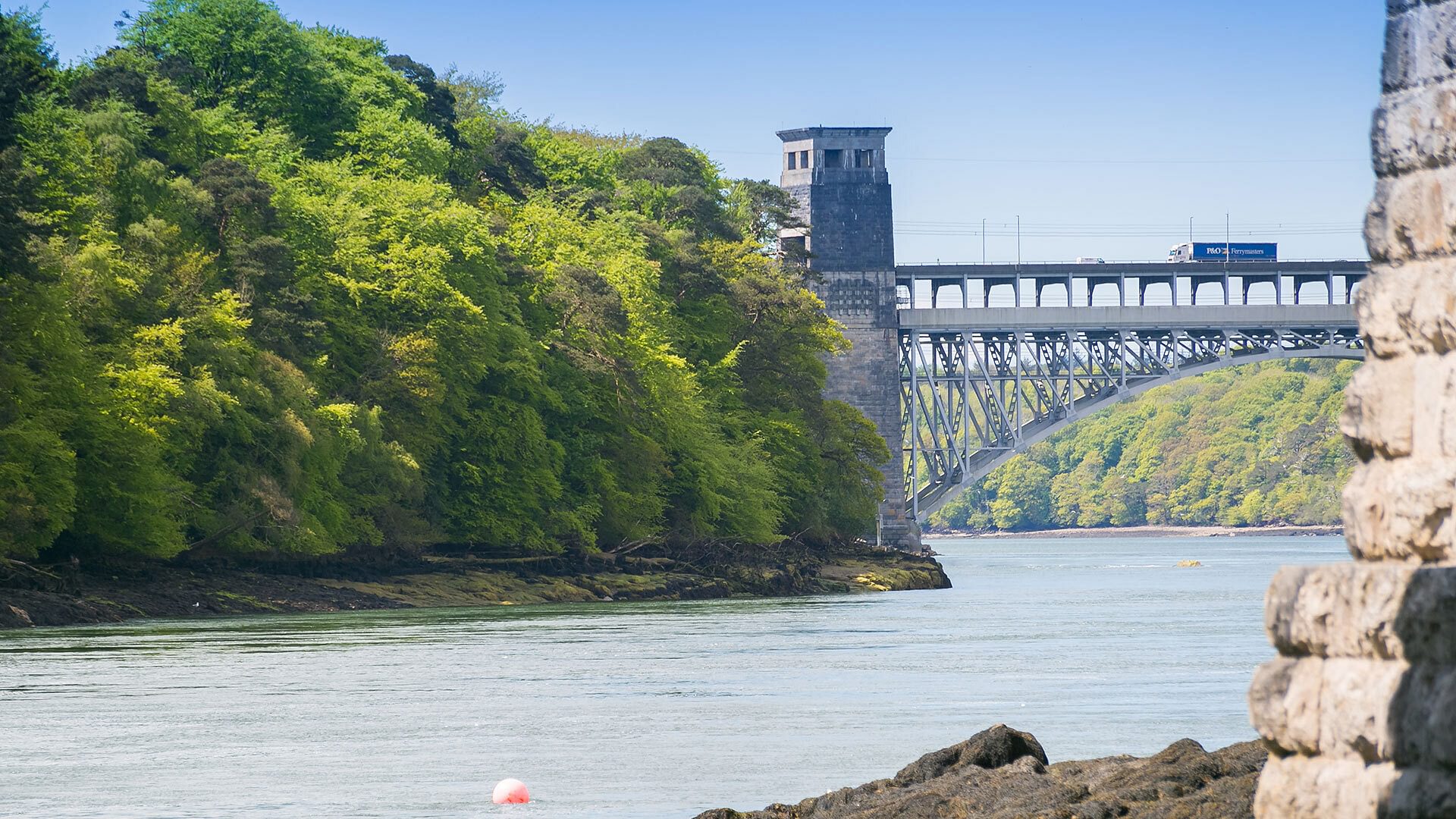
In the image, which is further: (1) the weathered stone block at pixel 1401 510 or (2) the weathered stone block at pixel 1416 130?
(2) the weathered stone block at pixel 1416 130

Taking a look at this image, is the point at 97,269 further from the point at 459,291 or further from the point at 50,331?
the point at 459,291

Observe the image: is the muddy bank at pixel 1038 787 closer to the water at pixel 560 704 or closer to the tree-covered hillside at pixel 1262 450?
the water at pixel 560 704

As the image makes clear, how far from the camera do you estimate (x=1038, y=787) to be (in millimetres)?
13930

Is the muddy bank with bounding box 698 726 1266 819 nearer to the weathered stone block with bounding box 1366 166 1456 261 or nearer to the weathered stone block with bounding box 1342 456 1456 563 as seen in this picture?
the weathered stone block with bounding box 1342 456 1456 563

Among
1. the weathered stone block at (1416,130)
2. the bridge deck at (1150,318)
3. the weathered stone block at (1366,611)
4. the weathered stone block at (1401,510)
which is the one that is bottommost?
the weathered stone block at (1366,611)

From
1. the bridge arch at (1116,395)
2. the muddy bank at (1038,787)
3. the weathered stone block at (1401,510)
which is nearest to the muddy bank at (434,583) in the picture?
the bridge arch at (1116,395)

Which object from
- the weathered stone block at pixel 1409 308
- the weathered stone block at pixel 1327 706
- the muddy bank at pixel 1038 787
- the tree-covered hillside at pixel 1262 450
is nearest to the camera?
the weathered stone block at pixel 1409 308

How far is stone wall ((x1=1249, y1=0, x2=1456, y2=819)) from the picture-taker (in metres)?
6.62

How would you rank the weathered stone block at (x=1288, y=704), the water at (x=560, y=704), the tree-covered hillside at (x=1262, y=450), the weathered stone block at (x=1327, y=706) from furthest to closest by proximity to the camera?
the tree-covered hillside at (x=1262, y=450) → the water at (x=560, y=704) → the weathered stone block at (x=1288, y=704) → the weathered stone block at (x=1327, y=706)

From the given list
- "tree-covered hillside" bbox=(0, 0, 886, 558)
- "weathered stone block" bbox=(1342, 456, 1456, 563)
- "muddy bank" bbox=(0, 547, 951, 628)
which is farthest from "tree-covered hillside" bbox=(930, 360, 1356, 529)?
"weathered stone block" bbox=(1342, 456, 1456, 563)

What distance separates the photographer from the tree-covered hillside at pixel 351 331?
147 ft

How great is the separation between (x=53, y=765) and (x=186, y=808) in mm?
3030

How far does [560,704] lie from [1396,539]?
19.0 metres

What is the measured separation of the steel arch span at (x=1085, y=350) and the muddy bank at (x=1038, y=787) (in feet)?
237
